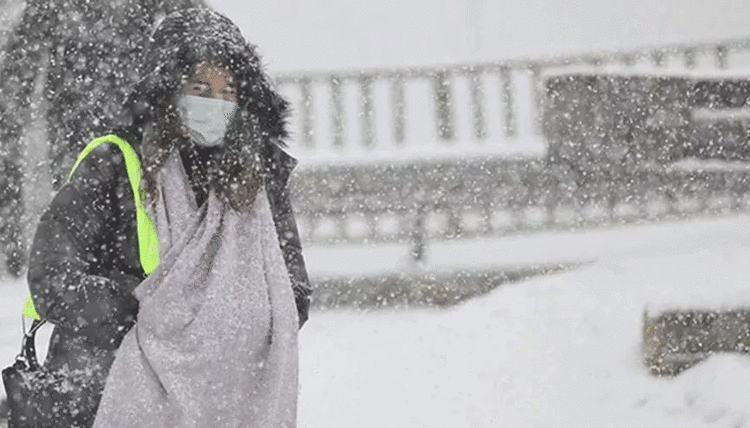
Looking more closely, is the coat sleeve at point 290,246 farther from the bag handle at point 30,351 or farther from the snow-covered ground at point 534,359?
the snow-covered ground at point 534,359

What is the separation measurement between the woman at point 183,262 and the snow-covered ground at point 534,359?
200 cm

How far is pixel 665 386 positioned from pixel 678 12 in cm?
1089

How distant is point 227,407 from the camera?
69.0 inches

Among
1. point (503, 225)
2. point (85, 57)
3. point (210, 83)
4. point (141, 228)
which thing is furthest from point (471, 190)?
point (141, 228)

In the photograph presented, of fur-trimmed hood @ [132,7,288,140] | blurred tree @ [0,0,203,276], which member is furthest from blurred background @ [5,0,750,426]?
fur-trimmed hood @ [132,7,288,140]

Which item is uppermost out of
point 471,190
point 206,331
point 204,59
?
point 204,59

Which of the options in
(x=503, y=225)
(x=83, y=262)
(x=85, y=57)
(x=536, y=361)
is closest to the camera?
(x=83, y=262)

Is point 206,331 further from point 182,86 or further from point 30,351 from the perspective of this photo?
point 182,86

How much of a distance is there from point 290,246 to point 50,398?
0.56 metres

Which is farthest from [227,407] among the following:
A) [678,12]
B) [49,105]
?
[678,12]

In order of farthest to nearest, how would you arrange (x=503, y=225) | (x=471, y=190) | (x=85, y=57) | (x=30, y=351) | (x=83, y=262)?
(x=503, y=225) → (x=471, y=190) → (x=85, y=57) → (x=30, y=351) → (x=83, y=262)

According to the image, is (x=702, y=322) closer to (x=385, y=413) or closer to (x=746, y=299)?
(x=746, y=299)

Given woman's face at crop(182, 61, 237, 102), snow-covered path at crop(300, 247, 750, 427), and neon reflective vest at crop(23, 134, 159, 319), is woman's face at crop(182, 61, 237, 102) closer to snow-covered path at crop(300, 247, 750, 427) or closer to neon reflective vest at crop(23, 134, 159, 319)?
neon reflective vest at crop(23, 134, 159, 319)

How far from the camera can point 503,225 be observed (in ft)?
25.3
